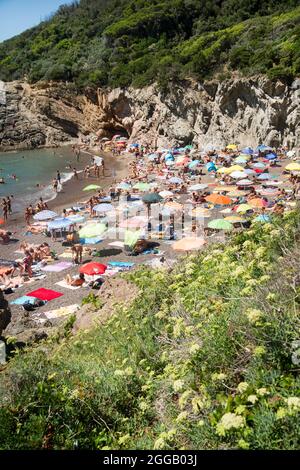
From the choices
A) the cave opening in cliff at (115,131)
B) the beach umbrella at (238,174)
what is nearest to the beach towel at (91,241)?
the beach umbrella at (238,174)

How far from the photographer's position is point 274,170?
108ft

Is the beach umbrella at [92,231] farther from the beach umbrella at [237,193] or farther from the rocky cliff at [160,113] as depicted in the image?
the rocky cliff at [160,113]

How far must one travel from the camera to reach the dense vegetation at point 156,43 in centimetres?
4409

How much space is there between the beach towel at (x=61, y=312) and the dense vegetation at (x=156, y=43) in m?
32.4

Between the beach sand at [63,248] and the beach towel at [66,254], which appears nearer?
the beach sand at [63,248]

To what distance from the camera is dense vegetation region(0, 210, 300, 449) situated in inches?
146

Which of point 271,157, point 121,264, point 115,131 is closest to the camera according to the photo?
point 121,264

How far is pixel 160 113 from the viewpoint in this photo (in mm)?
53031

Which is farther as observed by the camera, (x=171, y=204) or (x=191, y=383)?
(x=171, y=204)

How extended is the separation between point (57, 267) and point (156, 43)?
2280 inches

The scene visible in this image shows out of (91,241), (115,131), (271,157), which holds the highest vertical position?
(115,131)

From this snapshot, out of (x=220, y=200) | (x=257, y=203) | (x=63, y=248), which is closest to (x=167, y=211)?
(x=220, y=200)

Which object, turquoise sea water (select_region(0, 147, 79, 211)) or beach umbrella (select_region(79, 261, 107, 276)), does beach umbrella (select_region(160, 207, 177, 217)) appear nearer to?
beach umbrella (select_region(79, 261, 107, 276))

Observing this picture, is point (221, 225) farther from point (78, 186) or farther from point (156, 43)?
point (156, 43)
